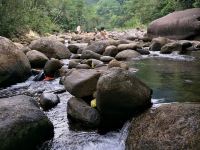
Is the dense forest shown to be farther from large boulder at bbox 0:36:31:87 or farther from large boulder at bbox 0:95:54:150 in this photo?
large boulder at bbox 0:95:54:150

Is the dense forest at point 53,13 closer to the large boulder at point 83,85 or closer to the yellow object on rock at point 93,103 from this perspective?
the large boulder at point 83,85

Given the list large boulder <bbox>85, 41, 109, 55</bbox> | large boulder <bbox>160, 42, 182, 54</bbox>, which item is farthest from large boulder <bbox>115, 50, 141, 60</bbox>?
large boulder <bbox>160, 42, 182, 54</bbox>

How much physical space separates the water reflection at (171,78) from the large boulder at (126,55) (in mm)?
755

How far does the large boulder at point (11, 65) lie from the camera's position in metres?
8.99

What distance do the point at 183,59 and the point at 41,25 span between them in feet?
43.7

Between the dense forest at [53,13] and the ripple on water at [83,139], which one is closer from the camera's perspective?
the ripple on water at [83,139]

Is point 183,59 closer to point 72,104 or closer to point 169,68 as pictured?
point 169,68

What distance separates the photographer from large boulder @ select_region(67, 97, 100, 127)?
5992mm

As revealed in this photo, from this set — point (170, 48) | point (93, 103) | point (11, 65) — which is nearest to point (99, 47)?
point (170, 48)

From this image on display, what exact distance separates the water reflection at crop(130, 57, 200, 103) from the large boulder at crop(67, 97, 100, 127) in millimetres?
1200

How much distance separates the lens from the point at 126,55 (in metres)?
12.6

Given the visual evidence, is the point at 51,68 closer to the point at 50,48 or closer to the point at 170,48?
the point at 50,48

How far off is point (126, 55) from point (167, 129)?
7.67 meters

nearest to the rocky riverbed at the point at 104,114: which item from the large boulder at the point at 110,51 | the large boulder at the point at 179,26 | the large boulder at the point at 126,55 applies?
the large boulder at the point at 126,55
